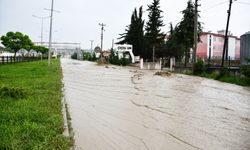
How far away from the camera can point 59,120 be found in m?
7.21

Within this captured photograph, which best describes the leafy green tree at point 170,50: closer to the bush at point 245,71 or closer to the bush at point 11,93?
the bush at point 245,71

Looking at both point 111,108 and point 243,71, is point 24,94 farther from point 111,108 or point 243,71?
point 243,71

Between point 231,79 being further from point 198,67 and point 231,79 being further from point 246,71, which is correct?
point 198,67

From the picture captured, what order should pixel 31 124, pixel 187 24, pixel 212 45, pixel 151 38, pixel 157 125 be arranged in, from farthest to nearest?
A: 1. pixel 212 45
2. pixel 151 38
3. pixel 187 24
4. pixel 157 125
5. pixel 31 124

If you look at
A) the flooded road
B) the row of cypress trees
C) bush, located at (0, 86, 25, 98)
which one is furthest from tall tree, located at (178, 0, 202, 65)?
bush, located at (0, 86, 25, 98)

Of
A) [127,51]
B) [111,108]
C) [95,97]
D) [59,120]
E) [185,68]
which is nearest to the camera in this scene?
[59,120]

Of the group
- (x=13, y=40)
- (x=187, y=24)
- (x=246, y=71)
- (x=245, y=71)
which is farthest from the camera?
(x=13, y=40)

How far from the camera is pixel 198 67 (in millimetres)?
32750

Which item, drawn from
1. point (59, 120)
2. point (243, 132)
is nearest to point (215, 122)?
point (243, 132)

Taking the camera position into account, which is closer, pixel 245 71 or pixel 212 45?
pixel 245 71

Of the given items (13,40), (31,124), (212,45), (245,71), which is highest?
(212,45)

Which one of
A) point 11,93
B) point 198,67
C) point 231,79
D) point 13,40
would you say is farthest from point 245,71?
point 13,40

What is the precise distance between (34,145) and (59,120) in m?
1.87

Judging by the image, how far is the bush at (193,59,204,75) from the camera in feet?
106
